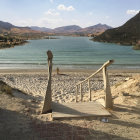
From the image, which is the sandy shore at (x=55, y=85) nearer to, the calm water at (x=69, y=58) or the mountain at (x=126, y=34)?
the calm water at (x=69, y=58)

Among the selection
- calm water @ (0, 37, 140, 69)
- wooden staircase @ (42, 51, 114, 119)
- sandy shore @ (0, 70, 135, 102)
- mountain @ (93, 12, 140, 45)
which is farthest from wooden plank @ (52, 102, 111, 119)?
mountain @ (93, 12, 140, 45)

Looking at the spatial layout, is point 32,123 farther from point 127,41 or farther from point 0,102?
point 127,41

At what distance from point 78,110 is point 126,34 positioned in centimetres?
9409

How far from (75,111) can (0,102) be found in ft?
7.55

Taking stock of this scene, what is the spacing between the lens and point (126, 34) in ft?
314

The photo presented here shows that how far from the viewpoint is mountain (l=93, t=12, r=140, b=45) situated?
298 ft

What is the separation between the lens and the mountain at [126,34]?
90900mm

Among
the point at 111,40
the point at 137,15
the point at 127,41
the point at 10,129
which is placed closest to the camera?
the point at 10,129

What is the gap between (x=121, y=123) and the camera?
529cm

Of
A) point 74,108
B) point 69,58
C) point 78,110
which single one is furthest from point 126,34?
point 78,110

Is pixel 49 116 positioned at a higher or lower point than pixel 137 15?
lower

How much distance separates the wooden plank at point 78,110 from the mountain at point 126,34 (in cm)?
8242

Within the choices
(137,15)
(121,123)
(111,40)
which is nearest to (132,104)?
(121,123)

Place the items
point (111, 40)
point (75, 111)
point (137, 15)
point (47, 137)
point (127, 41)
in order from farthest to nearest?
point (137, 15), point (111, 40), point (127, 41), point (75, 111), point (47, 137)
